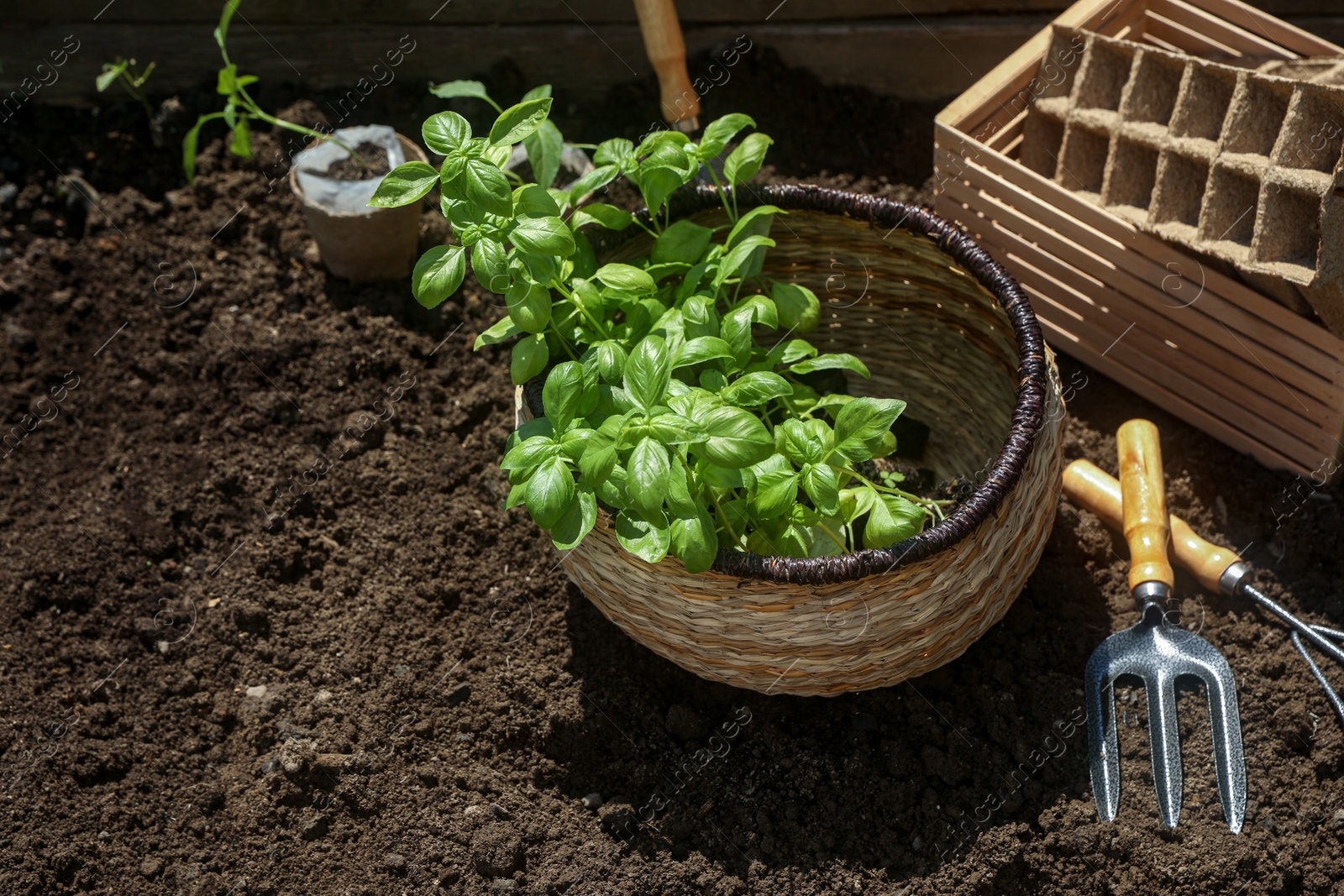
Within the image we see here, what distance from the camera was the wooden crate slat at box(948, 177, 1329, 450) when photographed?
2.12 metres

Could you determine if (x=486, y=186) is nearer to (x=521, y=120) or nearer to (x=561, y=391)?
(x=521, y=120)

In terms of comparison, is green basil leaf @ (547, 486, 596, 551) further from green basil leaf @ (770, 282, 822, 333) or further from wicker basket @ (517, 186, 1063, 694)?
green basil leaf @ (770, 282, 822, 333)

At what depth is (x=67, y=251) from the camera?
2.76 meters

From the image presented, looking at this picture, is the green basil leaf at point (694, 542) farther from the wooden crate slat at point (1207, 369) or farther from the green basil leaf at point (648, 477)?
the wooden crate slat at point (1207, 369)

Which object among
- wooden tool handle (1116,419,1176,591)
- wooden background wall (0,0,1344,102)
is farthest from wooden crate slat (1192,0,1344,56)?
wooden tool handle (1116,419,1176,591)

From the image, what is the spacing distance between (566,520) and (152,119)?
2102 mm

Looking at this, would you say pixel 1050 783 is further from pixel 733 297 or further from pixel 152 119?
pixel 152 119

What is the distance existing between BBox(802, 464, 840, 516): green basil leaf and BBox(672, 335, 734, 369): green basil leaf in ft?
0.73

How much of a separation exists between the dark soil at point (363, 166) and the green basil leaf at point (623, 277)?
99 cm

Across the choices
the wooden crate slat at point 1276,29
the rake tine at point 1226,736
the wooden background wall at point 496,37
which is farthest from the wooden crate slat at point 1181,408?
the wooden background wall at point 496,37

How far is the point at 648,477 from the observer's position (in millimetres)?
1505

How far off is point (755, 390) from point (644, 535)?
29 centimetres

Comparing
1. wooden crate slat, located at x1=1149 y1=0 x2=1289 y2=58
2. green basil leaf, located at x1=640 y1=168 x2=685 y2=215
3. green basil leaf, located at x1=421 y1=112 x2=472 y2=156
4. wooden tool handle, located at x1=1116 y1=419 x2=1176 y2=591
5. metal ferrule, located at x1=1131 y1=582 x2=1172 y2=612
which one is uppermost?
green basil leaf, located at x1=421 y1=112 x2=472 y2=156

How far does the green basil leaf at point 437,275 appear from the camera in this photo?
65.0 inches
